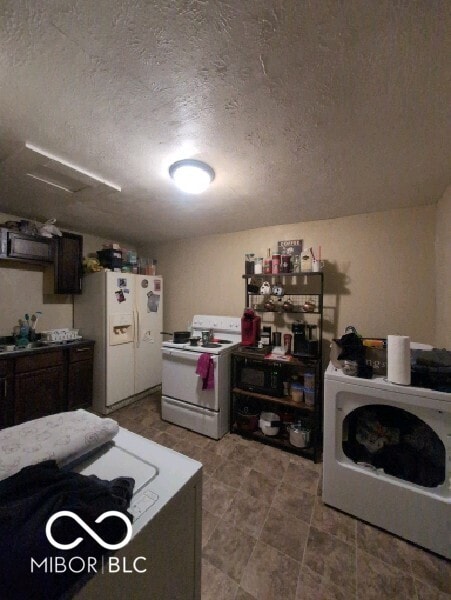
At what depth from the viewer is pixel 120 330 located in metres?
2.95

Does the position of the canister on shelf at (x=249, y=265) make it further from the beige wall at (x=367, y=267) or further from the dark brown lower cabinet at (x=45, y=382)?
the dark brown lower cabinet at (x=45, y=382)

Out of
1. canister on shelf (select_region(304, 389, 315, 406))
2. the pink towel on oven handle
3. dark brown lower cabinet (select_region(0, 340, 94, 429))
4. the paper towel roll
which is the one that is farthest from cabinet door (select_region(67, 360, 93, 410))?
the paper towel roll

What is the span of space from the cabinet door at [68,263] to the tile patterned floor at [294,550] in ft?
8.04

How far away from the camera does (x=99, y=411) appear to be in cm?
282

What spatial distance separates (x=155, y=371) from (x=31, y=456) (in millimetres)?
2774

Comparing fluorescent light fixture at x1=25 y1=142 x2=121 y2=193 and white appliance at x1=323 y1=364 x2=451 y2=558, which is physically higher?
fluorescent light fixture at x1=25 y1=142 x2=121 y2=193

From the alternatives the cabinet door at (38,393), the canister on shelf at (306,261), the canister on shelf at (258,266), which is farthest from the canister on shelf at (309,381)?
the cabinet door at (38,393)

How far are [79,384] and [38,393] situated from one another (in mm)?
405

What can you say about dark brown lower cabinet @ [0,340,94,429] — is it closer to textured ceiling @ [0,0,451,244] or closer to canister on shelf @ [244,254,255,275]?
textured ceiling @ [0,0,451,244]

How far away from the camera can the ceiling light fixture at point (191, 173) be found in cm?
148

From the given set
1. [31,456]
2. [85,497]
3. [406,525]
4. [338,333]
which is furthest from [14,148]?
[406,525]

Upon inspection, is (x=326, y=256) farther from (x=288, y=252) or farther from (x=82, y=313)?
(x=82, y=313)

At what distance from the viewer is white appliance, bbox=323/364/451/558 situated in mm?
1308

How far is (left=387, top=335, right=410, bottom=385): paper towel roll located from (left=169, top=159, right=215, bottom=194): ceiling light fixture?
151 cm
